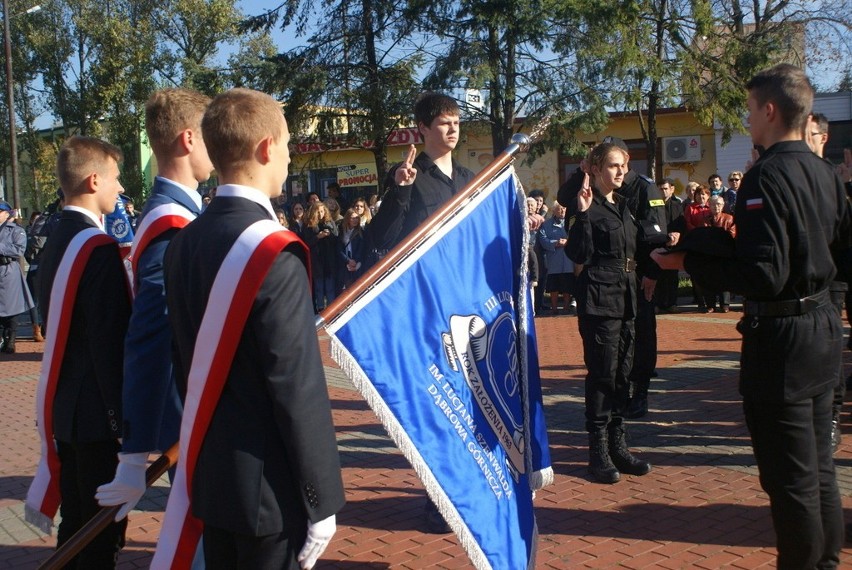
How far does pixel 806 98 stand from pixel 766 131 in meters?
0.19

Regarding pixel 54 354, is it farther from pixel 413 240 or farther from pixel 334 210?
pixel 334 210

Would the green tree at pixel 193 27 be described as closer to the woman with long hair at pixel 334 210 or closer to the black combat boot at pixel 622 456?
the woman with long hair at pixel 334 210

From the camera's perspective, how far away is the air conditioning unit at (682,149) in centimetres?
2773

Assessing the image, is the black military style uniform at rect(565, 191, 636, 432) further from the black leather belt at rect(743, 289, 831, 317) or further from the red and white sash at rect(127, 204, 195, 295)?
the red and white sash at rect(127, 204, 195, 295)

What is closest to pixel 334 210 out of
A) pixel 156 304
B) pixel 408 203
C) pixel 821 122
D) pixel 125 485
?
pixel 821 122

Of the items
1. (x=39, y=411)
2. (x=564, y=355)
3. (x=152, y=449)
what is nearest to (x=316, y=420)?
(x=152, y=449)

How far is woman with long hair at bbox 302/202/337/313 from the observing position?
15055 millimetres

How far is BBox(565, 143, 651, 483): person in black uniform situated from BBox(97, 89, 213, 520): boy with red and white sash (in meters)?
2.60

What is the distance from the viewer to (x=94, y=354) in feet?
10.4

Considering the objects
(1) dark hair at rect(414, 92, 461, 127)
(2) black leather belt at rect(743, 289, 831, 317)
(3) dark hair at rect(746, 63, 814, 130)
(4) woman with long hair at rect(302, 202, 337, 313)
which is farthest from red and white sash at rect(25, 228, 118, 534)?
(4) woman with long hair at rect(302, 202, 337, 313)

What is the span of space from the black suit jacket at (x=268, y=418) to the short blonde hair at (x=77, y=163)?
1430mm

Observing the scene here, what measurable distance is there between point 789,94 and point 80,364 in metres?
2.93

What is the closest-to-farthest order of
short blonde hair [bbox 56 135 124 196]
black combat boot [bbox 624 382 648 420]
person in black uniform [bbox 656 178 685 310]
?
short blonde hair [bbox 56 135 124 196], black combat boot [bbox 624 382 648 420], person in black uniform [bbox 656 178 685 310]

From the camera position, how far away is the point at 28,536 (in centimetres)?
487
